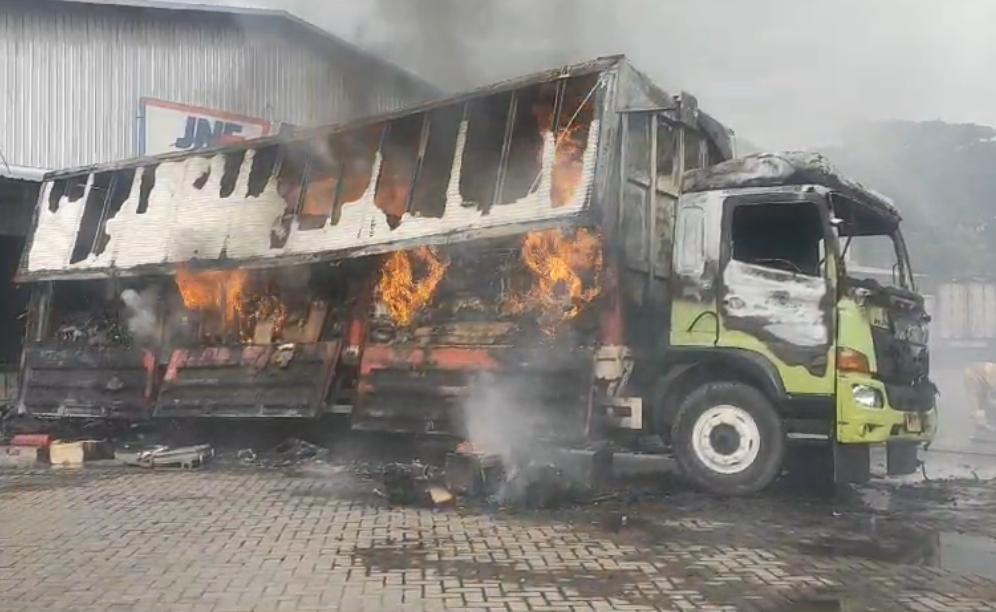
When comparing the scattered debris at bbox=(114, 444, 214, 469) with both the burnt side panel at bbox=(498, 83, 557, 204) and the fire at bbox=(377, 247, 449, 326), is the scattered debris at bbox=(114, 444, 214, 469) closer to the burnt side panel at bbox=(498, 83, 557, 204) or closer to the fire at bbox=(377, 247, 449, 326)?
the fire at bbox=(377, 247, 449, 326)

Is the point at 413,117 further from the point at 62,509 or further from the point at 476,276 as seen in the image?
the point at 62,509

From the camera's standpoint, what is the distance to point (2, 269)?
50.1 feet

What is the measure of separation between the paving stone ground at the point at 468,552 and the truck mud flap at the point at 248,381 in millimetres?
1327

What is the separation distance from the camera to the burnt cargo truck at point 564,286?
712 cm

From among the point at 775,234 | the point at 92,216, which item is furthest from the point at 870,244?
the point at 92,216

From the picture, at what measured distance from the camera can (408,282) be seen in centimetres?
855

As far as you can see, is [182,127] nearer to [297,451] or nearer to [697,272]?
[297,451]

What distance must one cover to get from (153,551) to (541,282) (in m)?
3.69

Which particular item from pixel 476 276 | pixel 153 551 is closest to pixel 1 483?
pixel 153 551

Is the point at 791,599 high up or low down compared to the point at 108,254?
down

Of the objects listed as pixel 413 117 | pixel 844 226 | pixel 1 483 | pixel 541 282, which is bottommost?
pixel 1 483

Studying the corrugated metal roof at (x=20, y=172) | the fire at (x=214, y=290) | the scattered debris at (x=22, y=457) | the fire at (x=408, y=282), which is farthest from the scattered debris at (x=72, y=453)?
the corrugated metal roof at (x=20, y=172)

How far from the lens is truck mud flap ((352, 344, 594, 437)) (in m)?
7.34

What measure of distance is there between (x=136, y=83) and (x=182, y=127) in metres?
0.99
